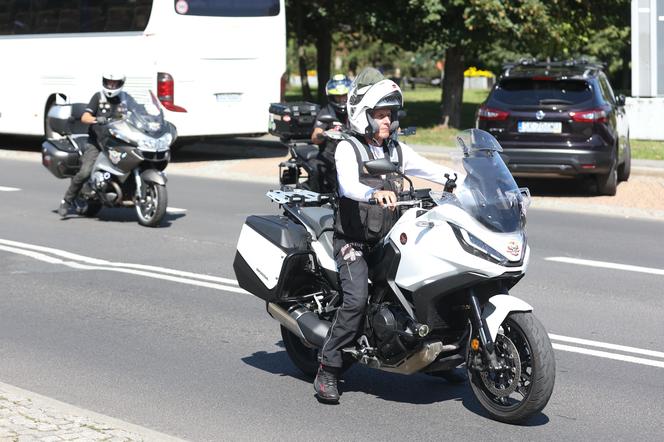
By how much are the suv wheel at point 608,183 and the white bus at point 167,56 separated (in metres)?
7.93

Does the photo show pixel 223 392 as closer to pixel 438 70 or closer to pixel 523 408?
pixel 523 408

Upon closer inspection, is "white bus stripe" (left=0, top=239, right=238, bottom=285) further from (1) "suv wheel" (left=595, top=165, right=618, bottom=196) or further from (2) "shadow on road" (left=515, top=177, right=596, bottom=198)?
(1) "suv wheel" (left=595, top=165, right=618, bottom=196)

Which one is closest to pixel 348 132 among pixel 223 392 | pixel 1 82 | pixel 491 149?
pixel 491 149

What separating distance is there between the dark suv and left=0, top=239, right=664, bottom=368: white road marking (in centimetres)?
671

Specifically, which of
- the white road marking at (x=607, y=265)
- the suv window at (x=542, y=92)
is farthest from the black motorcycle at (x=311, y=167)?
the suv window at (x=542, y=92)

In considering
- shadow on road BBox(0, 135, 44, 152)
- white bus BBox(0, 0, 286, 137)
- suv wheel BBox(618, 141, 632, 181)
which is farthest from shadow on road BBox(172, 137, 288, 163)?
suv wheel BBox(618, 141, 632, 181)

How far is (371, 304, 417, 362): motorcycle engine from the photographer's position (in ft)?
20.1

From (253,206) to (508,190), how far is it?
31.7 feet

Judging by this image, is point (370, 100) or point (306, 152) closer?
point (370, 100)

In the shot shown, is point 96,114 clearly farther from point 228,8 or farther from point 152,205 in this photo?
point 228,8

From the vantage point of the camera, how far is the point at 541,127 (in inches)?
630

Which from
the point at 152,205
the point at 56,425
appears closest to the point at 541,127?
the point at 152,205

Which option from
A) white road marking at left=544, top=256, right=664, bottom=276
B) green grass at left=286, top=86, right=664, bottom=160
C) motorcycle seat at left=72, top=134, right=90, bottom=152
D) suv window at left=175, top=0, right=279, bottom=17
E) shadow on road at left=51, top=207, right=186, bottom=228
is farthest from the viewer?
suv window at left=175, top=0, right=279, bottom=17

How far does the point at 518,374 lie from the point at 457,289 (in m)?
0.50
